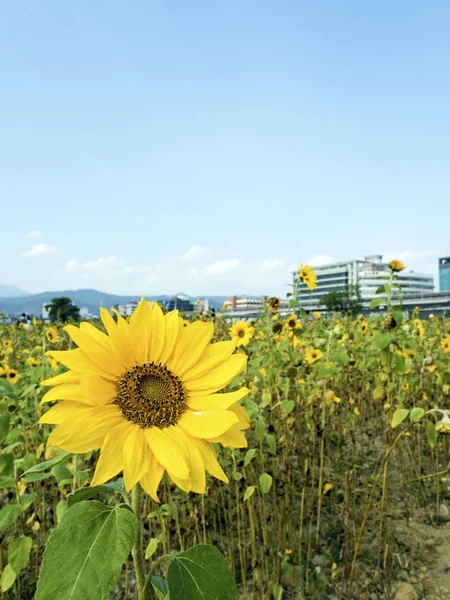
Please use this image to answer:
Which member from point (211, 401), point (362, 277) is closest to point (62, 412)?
point (211, 401)

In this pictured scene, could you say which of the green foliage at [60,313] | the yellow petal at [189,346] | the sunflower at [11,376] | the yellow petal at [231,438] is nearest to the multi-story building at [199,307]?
the sunflower at [11,376]

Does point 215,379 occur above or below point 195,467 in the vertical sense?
above

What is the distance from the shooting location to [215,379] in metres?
0.91

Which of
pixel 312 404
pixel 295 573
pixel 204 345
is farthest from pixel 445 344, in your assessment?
pixel 204 345

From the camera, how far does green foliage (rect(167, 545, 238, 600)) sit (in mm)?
781

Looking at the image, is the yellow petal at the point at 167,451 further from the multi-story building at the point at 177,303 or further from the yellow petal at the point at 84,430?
the multi-story building at the point at 177,303

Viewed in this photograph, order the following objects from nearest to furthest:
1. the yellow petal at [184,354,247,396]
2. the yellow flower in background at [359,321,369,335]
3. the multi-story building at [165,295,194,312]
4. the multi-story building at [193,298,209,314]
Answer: the yellow petal at [184,354,247,396] < the multi-story building at [165,295,194,312] < the yellow flower in background at [359,321,369,335] < the multi-story building at [193,298,209,314]

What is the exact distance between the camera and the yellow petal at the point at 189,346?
0.92 m

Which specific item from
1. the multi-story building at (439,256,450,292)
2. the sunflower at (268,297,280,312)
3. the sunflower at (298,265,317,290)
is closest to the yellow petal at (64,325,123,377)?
the sunflower at (268,297,280,312)

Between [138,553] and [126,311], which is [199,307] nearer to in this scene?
[138,553]

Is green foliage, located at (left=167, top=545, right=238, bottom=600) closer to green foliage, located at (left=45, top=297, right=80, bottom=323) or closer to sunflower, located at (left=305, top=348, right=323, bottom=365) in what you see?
sunflower, located at (left=305, top=348, right=323, bottom=365)

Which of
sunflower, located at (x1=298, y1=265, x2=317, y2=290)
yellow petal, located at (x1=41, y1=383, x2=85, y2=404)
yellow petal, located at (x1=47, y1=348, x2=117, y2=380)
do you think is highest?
sunflower, located at (x1=298, y1=265, x2=317, y2=290)

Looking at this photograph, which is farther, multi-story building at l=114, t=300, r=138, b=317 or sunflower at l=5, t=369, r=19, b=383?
sunflower at l=5, t=369, r=19, b=383

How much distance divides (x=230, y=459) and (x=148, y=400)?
214 cm
